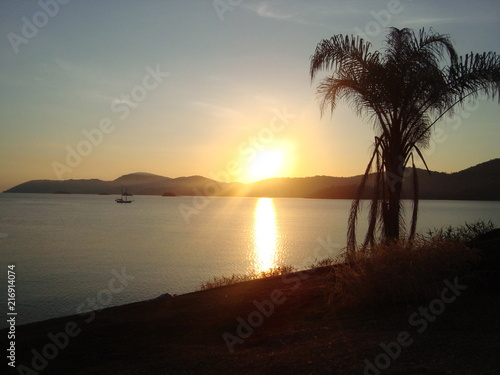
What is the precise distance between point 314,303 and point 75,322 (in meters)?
4.90

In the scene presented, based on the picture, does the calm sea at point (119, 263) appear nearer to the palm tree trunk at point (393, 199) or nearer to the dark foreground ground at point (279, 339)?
the dark foreground ground at point (279, 339)

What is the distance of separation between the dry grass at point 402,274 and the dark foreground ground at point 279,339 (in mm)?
290

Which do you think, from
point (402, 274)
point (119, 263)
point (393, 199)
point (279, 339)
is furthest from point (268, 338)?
point (119, 263)

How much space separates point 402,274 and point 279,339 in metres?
2.38

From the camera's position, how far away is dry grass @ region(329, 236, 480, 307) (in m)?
6.77

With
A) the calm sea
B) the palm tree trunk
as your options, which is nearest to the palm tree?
the palm tree trunk

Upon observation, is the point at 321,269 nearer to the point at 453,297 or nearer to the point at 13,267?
the point at 453,297

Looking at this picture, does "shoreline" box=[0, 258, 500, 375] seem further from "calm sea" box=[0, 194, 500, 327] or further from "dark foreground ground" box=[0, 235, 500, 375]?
"calm sea" box=[0, 194, 500, 327]

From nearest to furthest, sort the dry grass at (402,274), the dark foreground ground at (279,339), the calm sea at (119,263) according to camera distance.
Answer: the dark foreground ground at (279,339) < the dry grass at (402,274) < the calm sea at (119,263)

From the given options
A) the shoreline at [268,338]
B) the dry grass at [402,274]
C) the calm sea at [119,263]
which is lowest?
the calm sea at [119,263]

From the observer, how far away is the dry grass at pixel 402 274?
22.2 feet

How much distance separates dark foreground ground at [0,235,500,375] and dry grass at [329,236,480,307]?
11.4 inches

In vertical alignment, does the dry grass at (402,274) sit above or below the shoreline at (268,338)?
above

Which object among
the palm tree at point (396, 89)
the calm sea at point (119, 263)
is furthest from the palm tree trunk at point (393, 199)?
the calm sea at point (119, 263)
